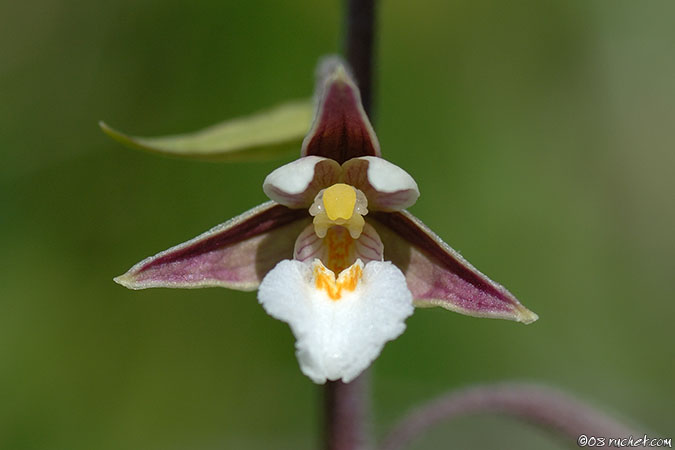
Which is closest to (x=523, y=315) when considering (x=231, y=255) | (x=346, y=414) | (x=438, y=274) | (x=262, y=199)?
(x=438, y=274)

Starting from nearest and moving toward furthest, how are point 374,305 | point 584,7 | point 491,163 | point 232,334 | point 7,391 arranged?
point 374,305
point 7,391
point 232,334
point 491,163
point 584,7

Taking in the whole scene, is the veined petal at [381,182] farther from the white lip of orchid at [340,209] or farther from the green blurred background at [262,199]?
the green blurred background at [262,199]

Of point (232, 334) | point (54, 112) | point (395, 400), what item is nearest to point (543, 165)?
point (395, 400)

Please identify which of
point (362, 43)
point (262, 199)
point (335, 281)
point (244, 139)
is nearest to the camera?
point (335, 281)

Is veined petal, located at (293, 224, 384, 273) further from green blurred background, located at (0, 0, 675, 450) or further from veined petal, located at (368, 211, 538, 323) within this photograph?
green blurred background, located at (0, 0, 675, 450)

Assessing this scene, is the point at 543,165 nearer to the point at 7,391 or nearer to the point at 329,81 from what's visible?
the point at 7,391

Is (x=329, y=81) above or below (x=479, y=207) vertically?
below

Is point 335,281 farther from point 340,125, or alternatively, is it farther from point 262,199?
point 262,199
